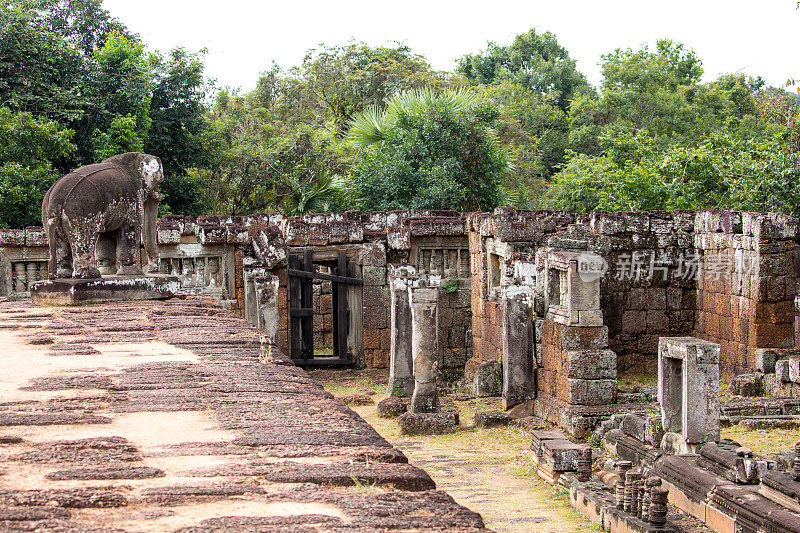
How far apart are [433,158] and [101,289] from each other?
13.3 metres

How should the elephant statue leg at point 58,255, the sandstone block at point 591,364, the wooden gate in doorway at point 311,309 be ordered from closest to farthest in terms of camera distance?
1. the elephant statue leg at point 58,255
2. the sandstone block at point 591,364
3. the wooden gate in doorway at point 311,309

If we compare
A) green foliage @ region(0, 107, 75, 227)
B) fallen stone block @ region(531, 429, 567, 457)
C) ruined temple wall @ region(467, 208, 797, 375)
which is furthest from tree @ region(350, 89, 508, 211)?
fallen stone block @ region(531, 429, 567, 457)

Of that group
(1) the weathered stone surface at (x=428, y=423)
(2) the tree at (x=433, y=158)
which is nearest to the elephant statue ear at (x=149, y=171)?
(1) the weathered stone surface at (x=428, y=423)

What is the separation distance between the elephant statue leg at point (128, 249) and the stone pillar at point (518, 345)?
5.65 meters

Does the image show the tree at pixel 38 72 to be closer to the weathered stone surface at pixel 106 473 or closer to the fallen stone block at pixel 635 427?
the fallen stone block at pixel 635 427

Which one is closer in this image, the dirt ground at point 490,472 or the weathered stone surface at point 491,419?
the dirt ground at point 490,472

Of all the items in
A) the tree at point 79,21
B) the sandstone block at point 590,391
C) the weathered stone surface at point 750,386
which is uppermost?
the tree at point 79,21

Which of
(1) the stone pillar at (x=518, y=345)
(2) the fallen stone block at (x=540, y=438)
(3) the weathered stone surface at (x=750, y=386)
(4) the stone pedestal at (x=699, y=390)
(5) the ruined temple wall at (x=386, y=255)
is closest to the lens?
(4) the stone pedestal at (x=699, y=390)

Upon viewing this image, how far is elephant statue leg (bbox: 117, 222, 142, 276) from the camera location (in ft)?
29.3

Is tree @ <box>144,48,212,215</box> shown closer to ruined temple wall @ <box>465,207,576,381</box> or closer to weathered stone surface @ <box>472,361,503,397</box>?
ruined temple wall @ <box>465,207,576,381</box>

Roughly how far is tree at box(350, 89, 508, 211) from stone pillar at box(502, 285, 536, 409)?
24.8ft

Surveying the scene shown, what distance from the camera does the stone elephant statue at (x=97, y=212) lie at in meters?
8.48

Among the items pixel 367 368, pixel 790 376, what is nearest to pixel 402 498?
pixel 790 376

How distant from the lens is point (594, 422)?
1138 centimetres
